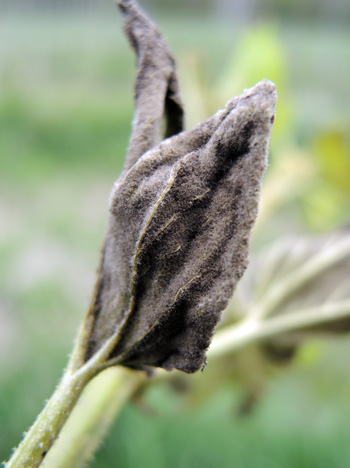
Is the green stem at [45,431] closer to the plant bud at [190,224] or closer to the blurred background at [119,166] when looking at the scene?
the plant bud at [190,224]

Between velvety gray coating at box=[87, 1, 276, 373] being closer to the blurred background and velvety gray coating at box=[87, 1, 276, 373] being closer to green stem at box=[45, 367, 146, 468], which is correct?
green stem at box=[45, 367, 146, 468]

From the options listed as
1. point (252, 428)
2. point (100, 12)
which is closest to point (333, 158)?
point (252, 428)

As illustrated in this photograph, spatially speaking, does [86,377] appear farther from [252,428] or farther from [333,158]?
[333,158]

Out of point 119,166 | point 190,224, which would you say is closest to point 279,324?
point 190,224

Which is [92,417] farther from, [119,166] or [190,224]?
[119,166]

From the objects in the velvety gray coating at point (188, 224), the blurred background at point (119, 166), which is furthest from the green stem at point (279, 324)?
the velvety gray coating at point (188, 224)

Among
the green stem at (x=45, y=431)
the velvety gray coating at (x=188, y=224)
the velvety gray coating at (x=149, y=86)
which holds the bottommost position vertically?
the green stem at (x=45, y=431)
